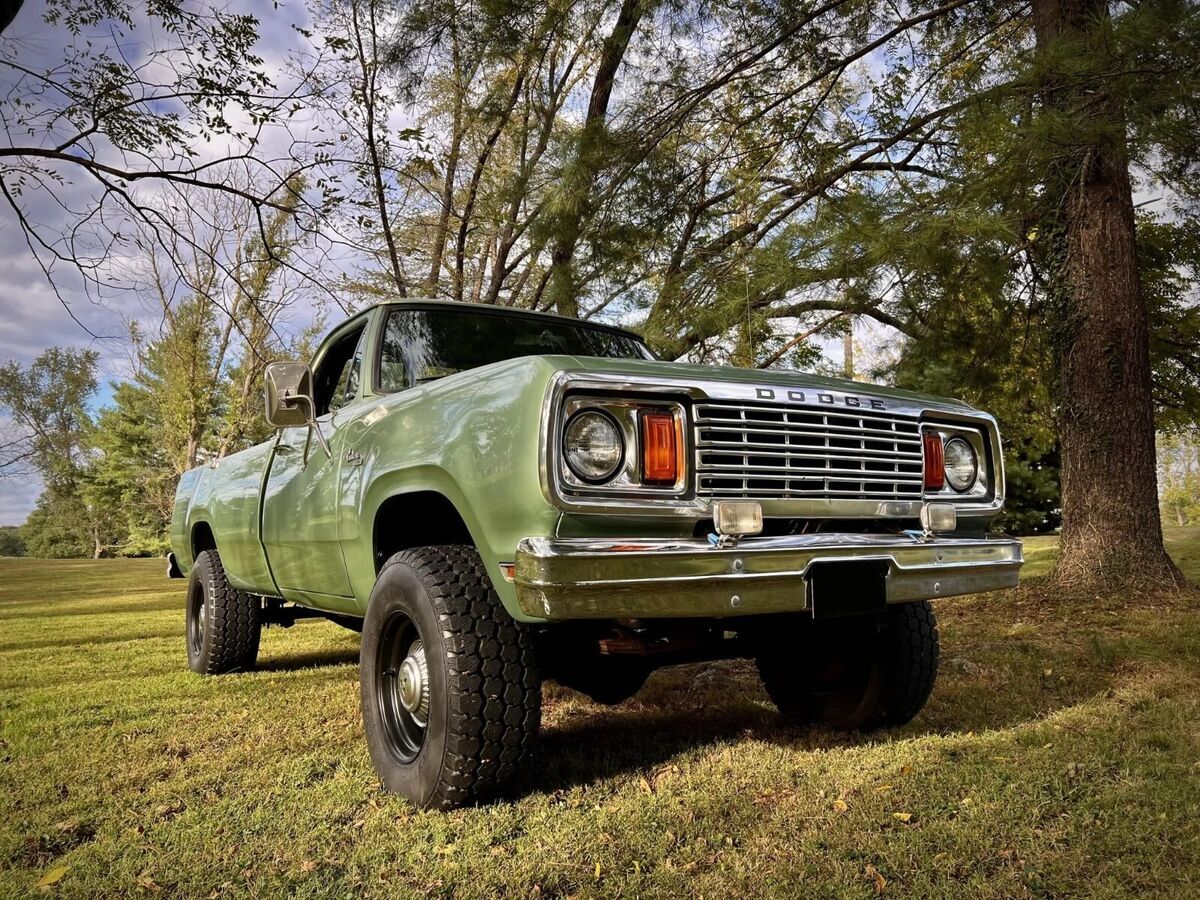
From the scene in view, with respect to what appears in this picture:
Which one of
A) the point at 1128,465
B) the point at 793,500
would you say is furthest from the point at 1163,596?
the point at 793,500

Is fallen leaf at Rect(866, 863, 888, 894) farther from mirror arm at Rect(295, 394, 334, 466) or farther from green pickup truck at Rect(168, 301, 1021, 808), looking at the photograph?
mirror arm at Rect(295, 394, 334, 466)

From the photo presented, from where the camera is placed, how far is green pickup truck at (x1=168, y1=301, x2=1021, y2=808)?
2.37 m

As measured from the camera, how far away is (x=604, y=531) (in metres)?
2.39

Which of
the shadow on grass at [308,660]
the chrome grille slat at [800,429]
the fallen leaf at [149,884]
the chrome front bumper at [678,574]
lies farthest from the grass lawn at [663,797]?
the chrome grille slat at [800,429]

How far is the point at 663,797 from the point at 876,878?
2.48 ft

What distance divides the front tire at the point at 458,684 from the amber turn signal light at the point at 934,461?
162 cm

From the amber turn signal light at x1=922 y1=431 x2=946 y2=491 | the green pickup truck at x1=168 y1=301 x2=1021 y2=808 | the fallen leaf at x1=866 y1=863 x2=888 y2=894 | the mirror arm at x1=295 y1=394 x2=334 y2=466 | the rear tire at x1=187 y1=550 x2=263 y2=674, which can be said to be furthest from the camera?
the rear tire at x1=187 y1=550 x2=263 y2=674

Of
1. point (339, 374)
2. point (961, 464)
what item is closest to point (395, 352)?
point (339, 374)

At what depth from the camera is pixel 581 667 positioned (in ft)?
10.5

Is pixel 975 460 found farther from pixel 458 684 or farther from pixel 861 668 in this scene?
pixel 458 684

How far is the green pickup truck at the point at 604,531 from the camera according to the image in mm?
2371

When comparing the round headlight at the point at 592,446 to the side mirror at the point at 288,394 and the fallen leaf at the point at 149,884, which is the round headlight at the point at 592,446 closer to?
the fallen leaf at the point at 149,884

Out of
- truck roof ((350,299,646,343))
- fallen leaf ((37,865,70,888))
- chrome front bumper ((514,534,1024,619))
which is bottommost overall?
fallen leaf ((37,865,70,888))

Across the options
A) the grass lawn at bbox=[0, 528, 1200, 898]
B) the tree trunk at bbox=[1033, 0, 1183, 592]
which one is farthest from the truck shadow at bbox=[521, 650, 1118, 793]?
the tree trunk at bbox=[1033, 0, 1183, 592]
